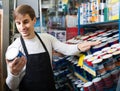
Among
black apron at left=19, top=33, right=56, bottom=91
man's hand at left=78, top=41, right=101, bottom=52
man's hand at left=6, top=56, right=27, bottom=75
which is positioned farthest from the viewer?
black apron at left=19, top=33, right=56, bottom=91

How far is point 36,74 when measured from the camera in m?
2.02

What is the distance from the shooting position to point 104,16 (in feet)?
6.48

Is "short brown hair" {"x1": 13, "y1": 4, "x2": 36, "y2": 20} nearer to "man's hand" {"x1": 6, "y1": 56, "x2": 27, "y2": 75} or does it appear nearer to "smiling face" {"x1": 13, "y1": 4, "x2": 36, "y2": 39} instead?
"smiling face" {"x1": 13, "y1": 4, "x2": 36, "y2": 39}

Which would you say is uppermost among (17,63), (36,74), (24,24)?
(24,24)

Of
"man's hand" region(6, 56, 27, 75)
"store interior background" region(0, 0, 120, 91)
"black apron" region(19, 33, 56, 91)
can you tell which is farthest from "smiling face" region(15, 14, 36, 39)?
"store interior background" region(0, 0, 120, 91)

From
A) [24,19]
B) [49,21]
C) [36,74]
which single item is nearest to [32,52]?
[36,74]

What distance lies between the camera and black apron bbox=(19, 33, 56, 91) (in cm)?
200

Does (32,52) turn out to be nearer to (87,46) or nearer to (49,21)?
(87,46)

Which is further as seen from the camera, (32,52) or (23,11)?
(32,52)

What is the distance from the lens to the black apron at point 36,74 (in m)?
2.00

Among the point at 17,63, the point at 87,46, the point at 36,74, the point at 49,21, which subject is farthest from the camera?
the point at 49,21

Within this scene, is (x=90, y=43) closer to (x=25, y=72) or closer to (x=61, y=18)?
(x=25, y=72)

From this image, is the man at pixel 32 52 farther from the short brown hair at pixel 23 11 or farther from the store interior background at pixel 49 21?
the store interior background at pixel 49 21

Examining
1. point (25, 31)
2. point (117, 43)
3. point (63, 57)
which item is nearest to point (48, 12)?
point (63, 57)
